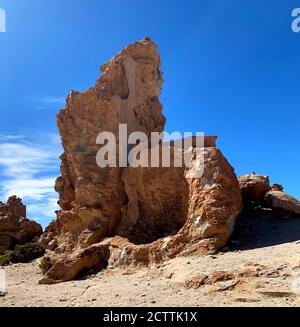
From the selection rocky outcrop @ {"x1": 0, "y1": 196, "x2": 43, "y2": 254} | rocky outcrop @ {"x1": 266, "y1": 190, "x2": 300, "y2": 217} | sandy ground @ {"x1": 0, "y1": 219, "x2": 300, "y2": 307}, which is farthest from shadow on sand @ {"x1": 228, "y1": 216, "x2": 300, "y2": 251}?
rocky outcrop @ {"x1": 0, "y1": 196, "x2": 43, "y2": 254}

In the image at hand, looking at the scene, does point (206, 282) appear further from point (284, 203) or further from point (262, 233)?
point (284, 203)

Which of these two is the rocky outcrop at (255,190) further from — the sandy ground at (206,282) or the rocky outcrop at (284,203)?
the sandy ground at (206,282)

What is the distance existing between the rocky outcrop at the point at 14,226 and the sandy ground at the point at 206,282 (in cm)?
1124

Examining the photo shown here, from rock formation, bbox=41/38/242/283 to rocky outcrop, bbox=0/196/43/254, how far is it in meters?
2.75

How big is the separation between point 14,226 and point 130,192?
1266 cm

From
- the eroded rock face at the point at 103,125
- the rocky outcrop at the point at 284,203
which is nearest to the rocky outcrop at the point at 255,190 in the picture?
the rocky outcrop at the point at 284,203

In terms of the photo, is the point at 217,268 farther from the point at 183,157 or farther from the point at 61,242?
the point at 61,242

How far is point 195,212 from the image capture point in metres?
12.3

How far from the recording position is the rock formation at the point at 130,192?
39.6 ft

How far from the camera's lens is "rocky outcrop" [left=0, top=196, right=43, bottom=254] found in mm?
24317

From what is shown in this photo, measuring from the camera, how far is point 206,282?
8.67m

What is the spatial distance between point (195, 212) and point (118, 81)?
394 inches

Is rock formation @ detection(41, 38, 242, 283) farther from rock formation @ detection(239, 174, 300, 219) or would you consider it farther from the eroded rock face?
rock formation @ detection(239, 174, 300, 219)
